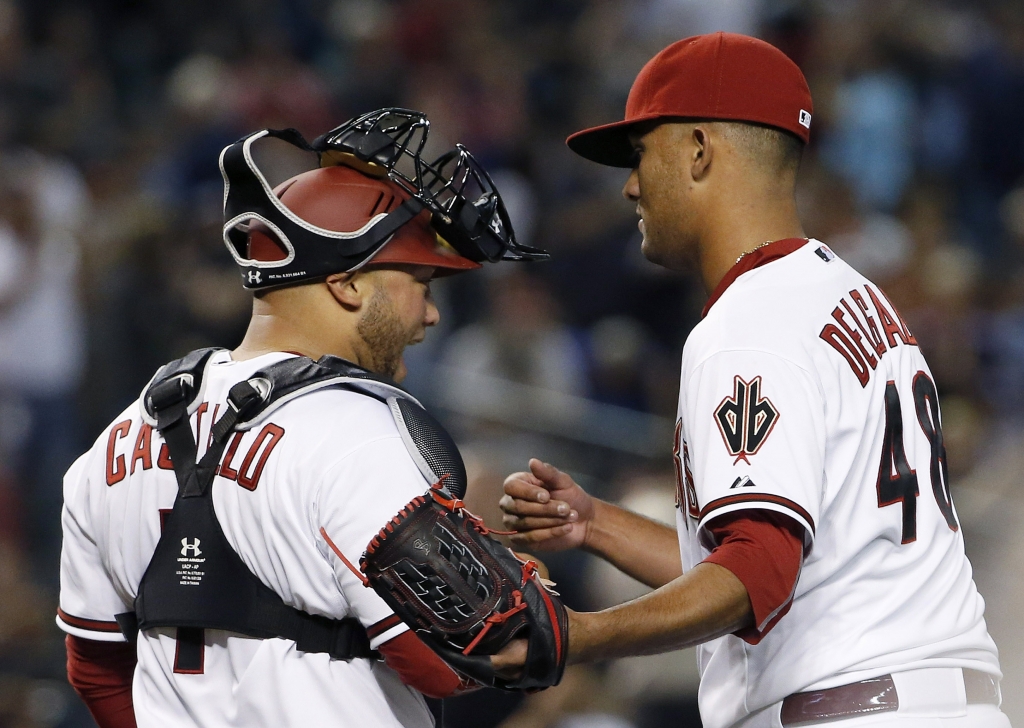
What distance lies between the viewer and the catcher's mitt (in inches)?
87.2

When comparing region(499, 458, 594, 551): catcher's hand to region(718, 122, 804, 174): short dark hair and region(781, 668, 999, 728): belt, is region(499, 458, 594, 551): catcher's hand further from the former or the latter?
region(718, 122, 804, 174): short dark hair

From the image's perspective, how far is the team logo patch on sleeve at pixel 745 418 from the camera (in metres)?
2.40

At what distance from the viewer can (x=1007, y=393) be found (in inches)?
265

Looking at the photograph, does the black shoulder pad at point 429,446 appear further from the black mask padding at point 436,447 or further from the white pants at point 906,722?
the white pants at point 906,722

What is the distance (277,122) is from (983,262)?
16.3ft

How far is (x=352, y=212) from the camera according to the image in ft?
9.09

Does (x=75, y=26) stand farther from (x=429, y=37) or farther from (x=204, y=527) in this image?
(x=204, y=527)

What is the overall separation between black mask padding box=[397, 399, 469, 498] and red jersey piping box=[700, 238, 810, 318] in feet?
2.29

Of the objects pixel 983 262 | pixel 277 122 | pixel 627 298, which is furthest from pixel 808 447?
pixel 277 122

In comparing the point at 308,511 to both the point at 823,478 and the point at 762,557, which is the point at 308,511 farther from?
the point at 823,478

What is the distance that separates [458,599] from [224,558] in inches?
21.8

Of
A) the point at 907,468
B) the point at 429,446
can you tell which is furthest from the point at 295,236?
the point at 907,468

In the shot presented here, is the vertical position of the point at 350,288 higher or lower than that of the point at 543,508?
higher

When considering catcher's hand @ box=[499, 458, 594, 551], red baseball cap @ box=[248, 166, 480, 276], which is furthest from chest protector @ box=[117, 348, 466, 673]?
catcher's hand @ box=[499, 458, 594, 551]
